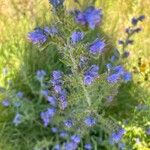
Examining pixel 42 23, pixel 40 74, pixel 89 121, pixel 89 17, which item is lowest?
pixel 89 121

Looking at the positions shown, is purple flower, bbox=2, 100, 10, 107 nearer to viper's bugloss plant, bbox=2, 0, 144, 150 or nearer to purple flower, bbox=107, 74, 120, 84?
viper's bugloss plant, bbox=2, 0, 144, 150

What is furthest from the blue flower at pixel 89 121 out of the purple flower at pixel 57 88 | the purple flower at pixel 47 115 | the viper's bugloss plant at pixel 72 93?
the purple flower at pixel 47 115

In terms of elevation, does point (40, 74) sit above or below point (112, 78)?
above

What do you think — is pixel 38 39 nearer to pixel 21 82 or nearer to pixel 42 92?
pixel 42 92

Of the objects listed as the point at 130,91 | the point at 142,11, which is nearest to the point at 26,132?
the point at 130,91

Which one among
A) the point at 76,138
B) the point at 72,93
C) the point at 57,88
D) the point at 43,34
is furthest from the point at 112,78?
the point at 43,34

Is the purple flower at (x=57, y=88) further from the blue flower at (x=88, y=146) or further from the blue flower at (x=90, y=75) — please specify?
the blue flower at (x=88, y=146)

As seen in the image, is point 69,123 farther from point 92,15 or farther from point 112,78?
point 92,15

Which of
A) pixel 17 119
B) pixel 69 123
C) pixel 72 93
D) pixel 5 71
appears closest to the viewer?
pixel 72 93
